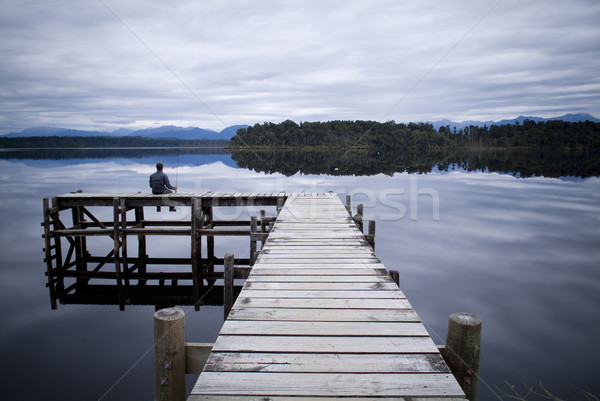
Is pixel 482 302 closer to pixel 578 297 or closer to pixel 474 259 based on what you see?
pixel 578 297

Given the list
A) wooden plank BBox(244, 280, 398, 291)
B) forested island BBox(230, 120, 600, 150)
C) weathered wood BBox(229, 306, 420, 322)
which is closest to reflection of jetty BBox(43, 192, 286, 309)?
wooden plank BBox(244, 280, 398, 291)

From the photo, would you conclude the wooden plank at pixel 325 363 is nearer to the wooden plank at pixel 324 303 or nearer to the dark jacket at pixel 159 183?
the wooden plank at pixel 324 303

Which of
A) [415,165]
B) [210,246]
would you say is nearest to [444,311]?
[210,246]

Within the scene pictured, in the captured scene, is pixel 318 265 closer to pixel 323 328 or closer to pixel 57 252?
pixel 323 328

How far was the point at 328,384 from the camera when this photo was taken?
103 inches

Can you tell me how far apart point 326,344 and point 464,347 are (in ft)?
3.57

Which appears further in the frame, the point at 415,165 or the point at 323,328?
the point at 415,165

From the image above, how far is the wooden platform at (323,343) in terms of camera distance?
8.52 feet

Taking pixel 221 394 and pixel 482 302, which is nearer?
pixel 221 394

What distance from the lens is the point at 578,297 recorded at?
9.98 meters

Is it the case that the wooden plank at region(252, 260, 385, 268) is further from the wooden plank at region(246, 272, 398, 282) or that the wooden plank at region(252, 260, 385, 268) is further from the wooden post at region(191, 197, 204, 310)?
the wooden post at region(191, 197, 204, 310)

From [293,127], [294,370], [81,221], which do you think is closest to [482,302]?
[294,370]

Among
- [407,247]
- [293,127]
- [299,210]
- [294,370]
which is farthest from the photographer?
[293,127]

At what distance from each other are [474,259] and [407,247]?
8.56 ft
